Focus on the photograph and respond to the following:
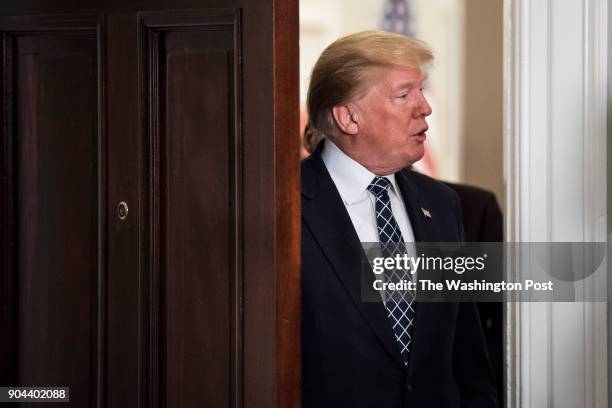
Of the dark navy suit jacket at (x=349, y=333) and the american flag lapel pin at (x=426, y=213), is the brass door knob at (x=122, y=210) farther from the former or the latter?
the american flag lapel pin at (x=426, y=213)

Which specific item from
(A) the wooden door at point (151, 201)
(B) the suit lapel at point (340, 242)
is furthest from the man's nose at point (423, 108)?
(A) the wooden door at point (151, 201)

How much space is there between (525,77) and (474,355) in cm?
70

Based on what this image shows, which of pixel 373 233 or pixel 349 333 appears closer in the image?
A: pixel 349 333

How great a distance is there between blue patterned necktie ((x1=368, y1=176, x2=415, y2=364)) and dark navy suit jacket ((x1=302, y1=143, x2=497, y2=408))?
29mm

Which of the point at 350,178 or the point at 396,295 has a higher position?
the point at 350,178

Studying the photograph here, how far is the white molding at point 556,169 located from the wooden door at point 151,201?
1.62 feet

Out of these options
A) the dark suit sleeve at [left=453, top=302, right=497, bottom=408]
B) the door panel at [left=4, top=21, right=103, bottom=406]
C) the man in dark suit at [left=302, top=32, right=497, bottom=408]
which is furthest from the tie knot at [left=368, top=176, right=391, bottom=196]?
the door panel at [left=4, top=21, right=103, bottom=406]

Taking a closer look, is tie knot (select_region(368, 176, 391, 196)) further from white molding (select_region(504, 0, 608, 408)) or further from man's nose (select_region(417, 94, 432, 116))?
white molding (select_region(504, 0, 608, 408))

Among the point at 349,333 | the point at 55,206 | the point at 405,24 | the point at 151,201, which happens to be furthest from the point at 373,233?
the point at 405,24

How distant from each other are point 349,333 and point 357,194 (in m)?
0.34

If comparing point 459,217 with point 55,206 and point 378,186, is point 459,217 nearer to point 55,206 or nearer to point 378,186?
point 378,186

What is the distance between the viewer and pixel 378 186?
6.72 ft

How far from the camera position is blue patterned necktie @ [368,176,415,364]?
1.96 meters

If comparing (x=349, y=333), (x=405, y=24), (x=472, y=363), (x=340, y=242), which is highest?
(x=405, y=24)
